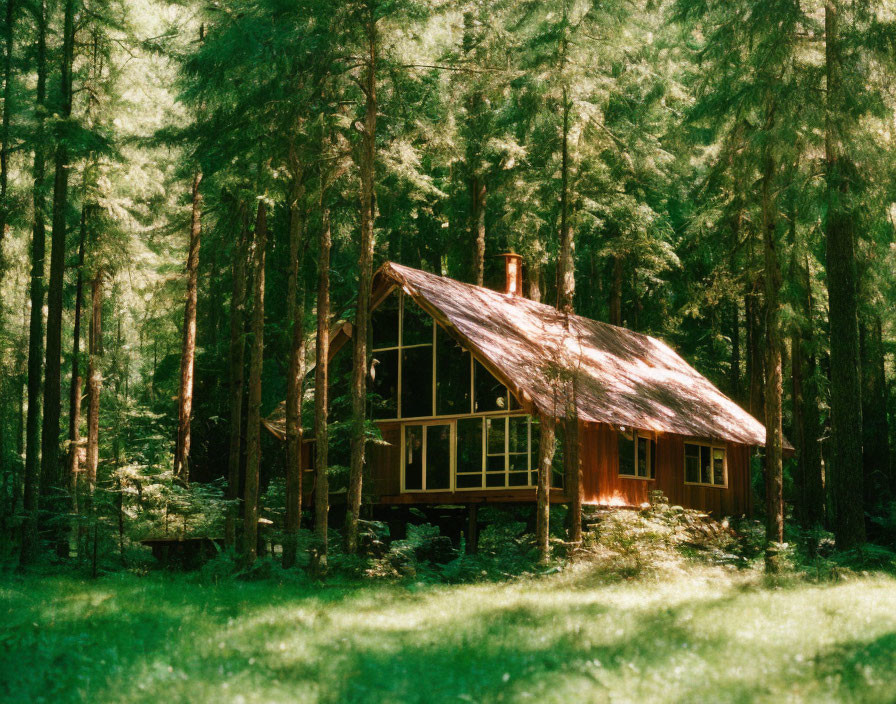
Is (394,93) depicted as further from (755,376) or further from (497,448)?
(755,376)

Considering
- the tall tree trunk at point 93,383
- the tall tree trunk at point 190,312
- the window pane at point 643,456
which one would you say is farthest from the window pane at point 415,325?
the tall tree trunk at point 93,383

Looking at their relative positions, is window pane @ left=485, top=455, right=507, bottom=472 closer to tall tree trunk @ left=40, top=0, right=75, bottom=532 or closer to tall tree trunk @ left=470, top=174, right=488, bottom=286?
tall tree trunk @ left=470, top=174, right=488, bottom=286

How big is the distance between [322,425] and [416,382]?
548 cm

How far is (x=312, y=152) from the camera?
17422 millimetres

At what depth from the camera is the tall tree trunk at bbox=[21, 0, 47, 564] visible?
A: 17.6 m

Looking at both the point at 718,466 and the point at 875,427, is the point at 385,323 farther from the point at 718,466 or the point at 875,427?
the point at 875,427

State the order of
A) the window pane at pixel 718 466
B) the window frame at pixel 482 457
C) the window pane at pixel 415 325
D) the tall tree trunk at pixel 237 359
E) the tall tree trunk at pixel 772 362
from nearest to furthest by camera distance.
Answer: the tall tree trunk at pixel 772 362, the window frame at pixel 482 457, the tall tree trunk at pixel 237 359, the window pane at pixel 415 325, the window pane at pixel 718 466

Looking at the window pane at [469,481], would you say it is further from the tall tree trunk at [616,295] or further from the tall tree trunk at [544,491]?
the tall tree trunk at [616,295]

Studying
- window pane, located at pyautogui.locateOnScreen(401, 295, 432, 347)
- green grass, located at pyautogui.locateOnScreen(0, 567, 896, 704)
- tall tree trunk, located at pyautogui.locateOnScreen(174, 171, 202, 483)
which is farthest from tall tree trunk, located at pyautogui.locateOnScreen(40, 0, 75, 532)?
window pane, located at pyautogui.locateOnScreen(401, 295, 432, 347)

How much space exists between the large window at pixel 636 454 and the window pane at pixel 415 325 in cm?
498

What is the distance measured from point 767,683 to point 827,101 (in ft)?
40.1

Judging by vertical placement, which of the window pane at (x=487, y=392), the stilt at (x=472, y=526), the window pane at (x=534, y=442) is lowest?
the stilt at (x=472, y=526)

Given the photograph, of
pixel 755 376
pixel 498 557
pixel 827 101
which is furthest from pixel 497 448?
pixel 755 376

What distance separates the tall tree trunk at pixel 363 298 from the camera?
1719 centimetres
